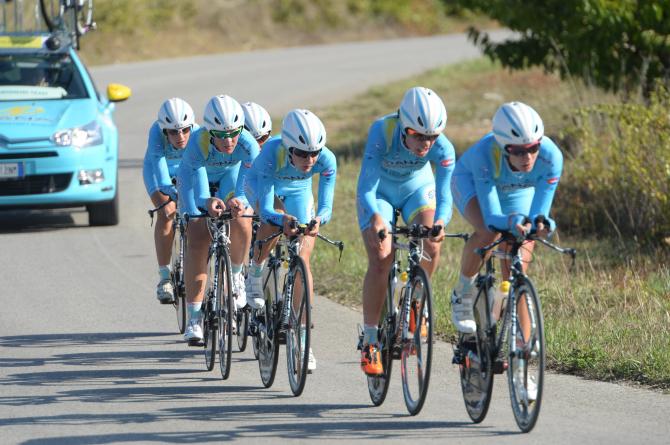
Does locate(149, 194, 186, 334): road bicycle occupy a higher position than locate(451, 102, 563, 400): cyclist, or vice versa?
locate(451, 102, 563, 400): cyclist

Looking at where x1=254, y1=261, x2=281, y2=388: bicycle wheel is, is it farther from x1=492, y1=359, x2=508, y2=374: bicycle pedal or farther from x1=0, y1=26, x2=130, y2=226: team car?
x1=0, y1=26, x2=130, y2=226: team car

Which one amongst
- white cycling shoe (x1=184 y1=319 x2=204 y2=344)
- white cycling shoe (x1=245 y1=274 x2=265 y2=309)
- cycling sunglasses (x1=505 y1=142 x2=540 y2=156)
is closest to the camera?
cycling sunglasses (x1=505 y1=142 x2=540 y2=156)

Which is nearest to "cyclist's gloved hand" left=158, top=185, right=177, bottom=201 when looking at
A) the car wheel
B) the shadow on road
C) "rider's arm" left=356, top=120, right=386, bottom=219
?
"rider's arm" left=356, top=120, right=386, bottom=219

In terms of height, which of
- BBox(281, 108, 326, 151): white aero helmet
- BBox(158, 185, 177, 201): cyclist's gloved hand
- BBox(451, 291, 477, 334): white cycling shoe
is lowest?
BBox(158, 185, 177, 201): cyclist's gloved hand

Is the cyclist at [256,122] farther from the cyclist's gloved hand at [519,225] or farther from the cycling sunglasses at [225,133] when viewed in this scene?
the cyclist's gloved hand at [519,225]

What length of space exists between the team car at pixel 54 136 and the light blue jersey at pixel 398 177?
6246mm

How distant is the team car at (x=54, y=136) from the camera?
14.2 meters

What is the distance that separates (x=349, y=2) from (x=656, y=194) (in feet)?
129

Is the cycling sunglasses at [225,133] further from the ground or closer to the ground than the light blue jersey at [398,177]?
closer to the ground

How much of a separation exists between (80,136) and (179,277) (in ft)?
14.4

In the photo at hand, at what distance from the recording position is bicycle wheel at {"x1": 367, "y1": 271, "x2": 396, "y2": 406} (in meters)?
8.03

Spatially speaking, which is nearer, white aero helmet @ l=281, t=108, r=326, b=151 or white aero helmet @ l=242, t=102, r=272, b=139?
white aero helmet @ l=281, t=108, r=326, b=151

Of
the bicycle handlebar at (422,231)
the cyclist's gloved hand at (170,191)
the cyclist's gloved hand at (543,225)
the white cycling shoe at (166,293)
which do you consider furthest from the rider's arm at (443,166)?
the white cycling shoe at (166,293)

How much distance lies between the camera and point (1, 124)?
46.9 feet
